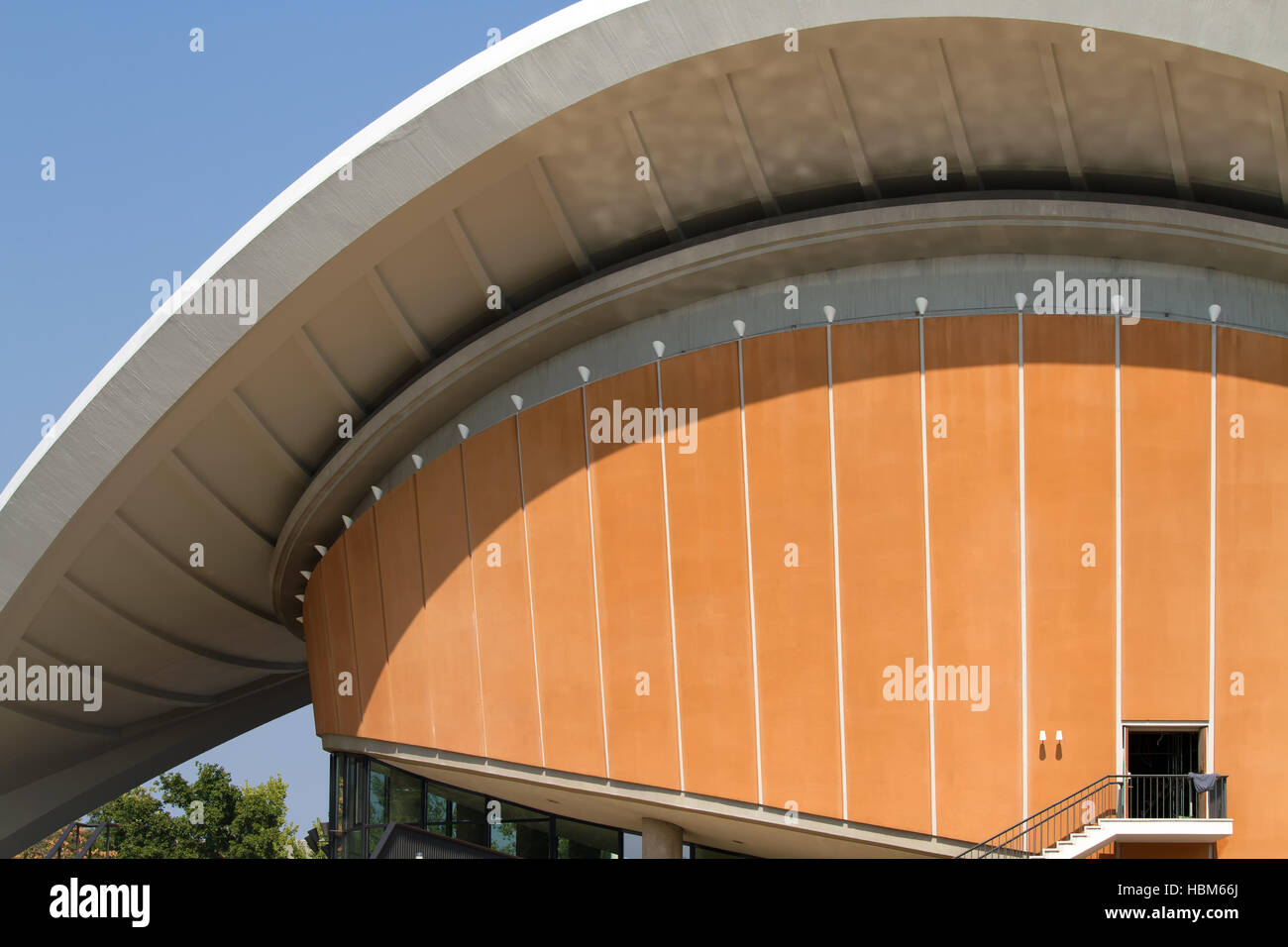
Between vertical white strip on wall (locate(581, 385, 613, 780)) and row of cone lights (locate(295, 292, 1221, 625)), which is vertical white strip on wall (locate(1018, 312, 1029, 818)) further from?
vertical white strip on wall (locate(581, 385, 613, 780))

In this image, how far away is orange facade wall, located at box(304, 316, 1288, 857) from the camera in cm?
1734

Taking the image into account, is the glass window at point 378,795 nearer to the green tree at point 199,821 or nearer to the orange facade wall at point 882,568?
the orange facade wall at point 882,568

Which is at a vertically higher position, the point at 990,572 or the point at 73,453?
the point at 73,453

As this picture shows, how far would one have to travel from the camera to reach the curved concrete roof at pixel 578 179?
16359 millimetres

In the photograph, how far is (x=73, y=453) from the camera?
2000 cm

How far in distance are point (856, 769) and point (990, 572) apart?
3446 millimetres

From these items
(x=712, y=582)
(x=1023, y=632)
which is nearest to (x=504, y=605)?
(x=712, y=582)

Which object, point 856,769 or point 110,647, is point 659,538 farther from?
point 110,647

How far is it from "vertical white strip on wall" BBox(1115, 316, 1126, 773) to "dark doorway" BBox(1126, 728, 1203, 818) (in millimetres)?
247

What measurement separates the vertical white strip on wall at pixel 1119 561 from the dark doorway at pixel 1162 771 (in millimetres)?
247

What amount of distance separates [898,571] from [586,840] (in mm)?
8783

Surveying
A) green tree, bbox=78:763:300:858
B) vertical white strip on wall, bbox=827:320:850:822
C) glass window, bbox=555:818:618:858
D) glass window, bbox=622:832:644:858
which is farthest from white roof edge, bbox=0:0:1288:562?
green tree, bbox=78:763:300:858

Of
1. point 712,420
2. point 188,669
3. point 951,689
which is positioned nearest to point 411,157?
point 712,420

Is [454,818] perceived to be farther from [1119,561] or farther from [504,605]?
[1119,561]
